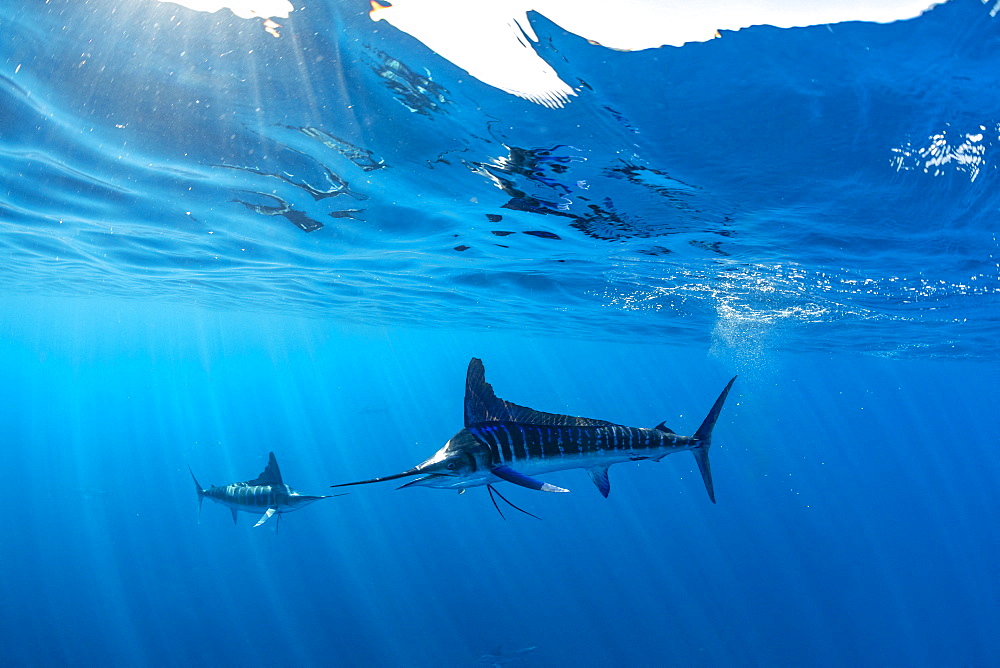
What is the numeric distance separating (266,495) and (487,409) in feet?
22.7

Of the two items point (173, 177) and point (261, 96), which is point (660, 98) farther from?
point (173, 177)

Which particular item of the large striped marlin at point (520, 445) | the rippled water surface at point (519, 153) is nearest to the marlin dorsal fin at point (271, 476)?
the rippled water surface at point (519, 153)

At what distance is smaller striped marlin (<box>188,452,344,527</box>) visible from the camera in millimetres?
9211

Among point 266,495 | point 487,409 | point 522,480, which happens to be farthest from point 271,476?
point 522,480

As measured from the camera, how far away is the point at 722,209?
1073 cm

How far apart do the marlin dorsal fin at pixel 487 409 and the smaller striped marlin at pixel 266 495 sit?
5630 mm

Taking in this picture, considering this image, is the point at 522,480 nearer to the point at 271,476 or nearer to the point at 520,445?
the point at 520,445

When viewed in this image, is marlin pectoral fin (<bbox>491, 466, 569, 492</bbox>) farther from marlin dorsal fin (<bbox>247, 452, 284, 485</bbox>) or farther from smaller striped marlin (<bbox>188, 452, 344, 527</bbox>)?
marlin dorsal fin (<bbox>247, 452, 284, 485</bbox>)

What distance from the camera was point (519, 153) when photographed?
8.70 m

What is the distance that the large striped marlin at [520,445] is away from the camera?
382cm

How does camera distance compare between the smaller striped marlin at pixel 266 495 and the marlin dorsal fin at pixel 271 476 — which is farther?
the marlin dorsal fin at pixel 271 476

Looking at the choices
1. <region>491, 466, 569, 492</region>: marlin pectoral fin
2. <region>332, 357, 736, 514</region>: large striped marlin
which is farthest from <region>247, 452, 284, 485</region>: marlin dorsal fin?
<region>491, 466, 569, 492</region>: marlin pectoral fin

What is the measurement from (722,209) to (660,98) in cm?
455

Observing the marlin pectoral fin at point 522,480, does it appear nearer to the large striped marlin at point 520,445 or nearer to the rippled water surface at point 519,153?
the large striped marlin at point 520,445
